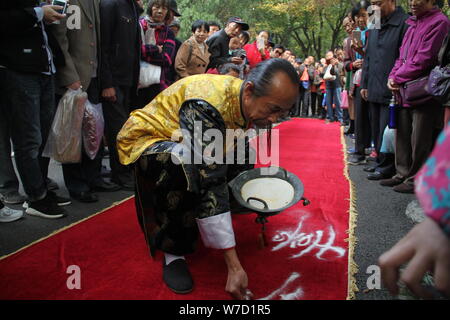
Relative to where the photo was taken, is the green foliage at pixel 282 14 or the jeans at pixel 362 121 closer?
the jeans at pixel 362 121

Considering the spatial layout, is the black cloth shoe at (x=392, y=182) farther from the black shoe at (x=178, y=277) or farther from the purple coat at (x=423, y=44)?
the black shoe at (x=178, y=277)

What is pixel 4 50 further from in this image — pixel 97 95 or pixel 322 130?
pixel 322 130

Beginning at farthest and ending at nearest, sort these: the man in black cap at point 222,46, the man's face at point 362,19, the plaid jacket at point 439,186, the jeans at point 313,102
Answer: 1. the jeans at point 313,102
2. the man in black cap at point 222,46
3. the man's face at point 362,19
4. the plaid jacket at point 439,186

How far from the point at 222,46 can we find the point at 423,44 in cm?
205

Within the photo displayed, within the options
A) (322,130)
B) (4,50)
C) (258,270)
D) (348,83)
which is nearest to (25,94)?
(4,50)

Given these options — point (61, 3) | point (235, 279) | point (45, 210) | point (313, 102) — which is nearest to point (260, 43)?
point (61, 3)

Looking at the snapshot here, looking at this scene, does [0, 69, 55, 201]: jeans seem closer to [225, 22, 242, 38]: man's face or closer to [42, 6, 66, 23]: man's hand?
[42, 6, 66, 23]: man's hand

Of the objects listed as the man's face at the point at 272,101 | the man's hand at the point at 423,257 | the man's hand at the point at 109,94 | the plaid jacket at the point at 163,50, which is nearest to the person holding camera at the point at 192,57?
the plaid jacket at the point at 163,50

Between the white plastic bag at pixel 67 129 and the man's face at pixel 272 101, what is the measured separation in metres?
1.40

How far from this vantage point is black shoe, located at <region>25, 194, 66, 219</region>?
6.90 feet

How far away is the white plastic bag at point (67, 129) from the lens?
2.23 meters

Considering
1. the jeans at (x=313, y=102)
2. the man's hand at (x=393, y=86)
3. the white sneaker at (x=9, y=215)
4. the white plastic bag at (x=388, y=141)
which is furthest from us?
the jeans at (x=313, y=102)

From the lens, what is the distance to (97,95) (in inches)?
101
